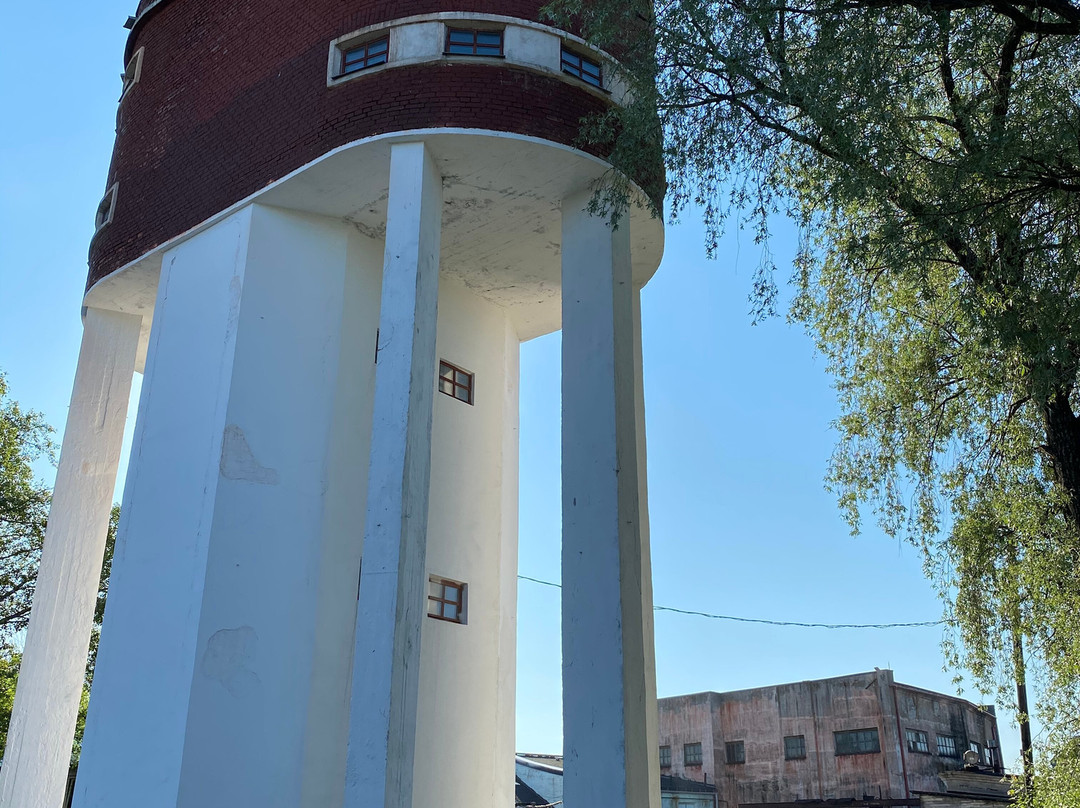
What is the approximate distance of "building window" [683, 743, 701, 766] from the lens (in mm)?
38750

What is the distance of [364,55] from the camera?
14.4m

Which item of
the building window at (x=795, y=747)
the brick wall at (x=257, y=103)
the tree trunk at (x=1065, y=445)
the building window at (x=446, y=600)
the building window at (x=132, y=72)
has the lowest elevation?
the building window at (x=795, y=747)

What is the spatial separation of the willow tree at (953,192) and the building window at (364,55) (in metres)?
2.62

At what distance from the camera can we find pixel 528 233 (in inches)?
603

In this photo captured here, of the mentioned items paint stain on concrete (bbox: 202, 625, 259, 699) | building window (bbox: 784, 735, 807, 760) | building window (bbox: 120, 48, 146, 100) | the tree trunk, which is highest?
building window (bbox: 120, 48, 146, 100)

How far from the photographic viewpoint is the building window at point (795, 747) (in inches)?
1433

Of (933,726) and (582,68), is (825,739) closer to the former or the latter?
(933,726)

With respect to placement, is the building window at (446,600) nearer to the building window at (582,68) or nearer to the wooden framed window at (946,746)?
the building window at (582,68)

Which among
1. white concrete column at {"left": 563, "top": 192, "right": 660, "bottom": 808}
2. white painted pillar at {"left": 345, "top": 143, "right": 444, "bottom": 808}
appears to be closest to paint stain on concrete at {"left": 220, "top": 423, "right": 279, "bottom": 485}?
white painted pillar at {"left": 345, "top": 143, "right": 444, "bottom": 808}

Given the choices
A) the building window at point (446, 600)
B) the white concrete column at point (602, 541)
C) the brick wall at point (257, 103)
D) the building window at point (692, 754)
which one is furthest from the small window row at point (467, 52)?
the building window at point (692, 754)

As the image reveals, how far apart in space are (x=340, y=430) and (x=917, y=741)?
1088 inches

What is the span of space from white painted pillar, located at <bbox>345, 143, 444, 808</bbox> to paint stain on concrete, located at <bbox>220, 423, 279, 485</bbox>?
2178mm

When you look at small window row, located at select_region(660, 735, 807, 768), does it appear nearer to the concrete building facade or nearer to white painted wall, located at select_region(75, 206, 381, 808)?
the concrete building facade

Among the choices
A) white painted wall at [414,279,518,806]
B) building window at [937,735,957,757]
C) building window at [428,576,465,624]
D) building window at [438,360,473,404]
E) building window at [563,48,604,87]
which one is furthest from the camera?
building window at [937,735,957,757]
